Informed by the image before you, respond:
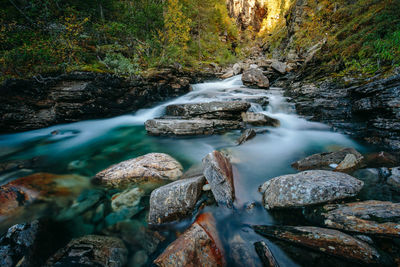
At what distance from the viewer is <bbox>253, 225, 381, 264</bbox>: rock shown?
1.83 metres

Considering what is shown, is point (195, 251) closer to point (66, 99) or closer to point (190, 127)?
point (190, 127)

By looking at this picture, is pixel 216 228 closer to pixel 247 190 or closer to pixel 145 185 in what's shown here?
pixel 247 190

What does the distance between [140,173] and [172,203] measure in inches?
63.6

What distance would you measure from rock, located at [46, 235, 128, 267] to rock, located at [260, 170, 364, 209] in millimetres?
2710

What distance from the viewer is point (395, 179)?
10.6 feet

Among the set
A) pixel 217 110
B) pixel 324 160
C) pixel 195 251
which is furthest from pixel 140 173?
pixel 324 160

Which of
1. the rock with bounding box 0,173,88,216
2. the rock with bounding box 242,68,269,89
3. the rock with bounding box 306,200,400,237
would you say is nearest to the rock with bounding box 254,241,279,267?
the rock with bounding box 306,200,400,237

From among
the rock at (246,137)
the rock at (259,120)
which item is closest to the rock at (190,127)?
the rock at (259,120)

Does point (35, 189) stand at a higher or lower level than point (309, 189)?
lower

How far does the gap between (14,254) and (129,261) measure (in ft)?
5.12

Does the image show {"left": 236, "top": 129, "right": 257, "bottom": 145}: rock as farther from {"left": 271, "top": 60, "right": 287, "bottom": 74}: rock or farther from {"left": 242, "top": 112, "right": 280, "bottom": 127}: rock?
{"left": 271, "top": 60, "right": 287, "bottom": 74}: rock

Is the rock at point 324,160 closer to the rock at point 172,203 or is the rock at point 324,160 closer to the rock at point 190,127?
the rock at point 172,203

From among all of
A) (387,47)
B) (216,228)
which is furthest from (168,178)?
(387,47)

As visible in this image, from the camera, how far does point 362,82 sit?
6887mm
